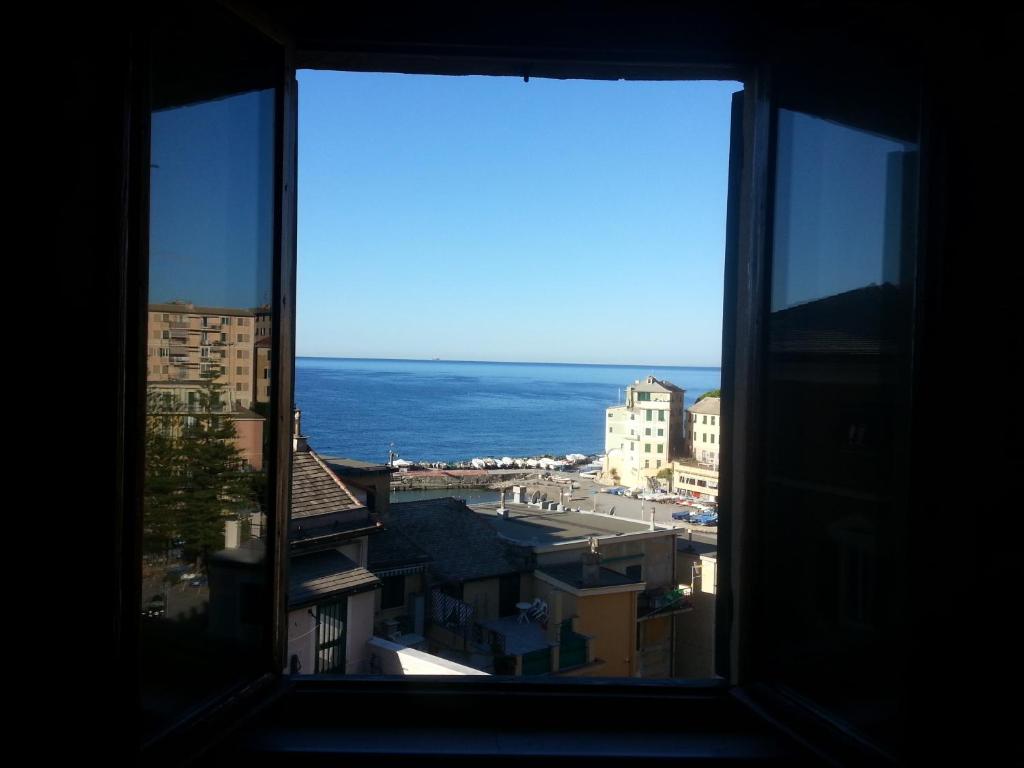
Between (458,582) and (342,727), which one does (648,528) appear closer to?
(458,582)

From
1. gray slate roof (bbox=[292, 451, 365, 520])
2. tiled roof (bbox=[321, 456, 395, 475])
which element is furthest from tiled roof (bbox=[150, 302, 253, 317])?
tiled roof (bbox=[321, 456, 395, 475])

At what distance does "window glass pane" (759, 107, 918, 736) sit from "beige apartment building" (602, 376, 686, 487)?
6.02ft

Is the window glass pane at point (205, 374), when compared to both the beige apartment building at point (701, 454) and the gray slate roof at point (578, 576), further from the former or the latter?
the gray slate roof at point (578, 576)

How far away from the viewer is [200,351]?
1.12 metres

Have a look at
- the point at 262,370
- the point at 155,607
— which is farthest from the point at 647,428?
the point at 155,607

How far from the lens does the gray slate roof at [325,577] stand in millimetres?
2363

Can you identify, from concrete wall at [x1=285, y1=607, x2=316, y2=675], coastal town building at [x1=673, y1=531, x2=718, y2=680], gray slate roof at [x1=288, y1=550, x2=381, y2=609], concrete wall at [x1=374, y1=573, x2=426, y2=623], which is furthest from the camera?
concrete wall at [x1=374, y1=573, x2=426, y2=623]

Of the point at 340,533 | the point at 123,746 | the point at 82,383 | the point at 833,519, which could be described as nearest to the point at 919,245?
the point at 833,519

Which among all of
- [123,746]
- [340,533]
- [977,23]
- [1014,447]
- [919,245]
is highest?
[977,23]

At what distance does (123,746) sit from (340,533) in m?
1.98

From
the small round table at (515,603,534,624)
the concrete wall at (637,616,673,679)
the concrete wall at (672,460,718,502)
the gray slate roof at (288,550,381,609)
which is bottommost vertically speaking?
the concrete wall at (637,616,673,679)

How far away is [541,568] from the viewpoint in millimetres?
3900

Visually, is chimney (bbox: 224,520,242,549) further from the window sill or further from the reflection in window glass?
the reflection in window glass

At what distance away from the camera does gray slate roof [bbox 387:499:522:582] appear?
3830 millimetres
